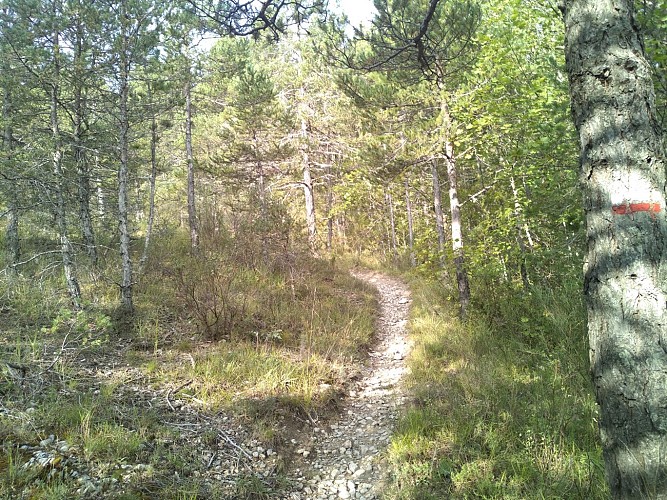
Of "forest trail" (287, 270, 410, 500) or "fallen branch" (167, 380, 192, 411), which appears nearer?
"forest trail" (287, 270, 410, 500)

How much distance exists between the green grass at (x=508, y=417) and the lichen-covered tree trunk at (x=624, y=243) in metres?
1.40

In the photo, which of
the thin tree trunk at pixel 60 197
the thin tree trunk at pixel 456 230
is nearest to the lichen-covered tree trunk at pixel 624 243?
the thin tree trunk at pixel 456 230

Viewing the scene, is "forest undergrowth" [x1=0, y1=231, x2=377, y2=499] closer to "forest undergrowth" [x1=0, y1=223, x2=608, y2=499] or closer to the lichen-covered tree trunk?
"forest undergrowth" [x1=0, y1=223, x2=608, y2=499]

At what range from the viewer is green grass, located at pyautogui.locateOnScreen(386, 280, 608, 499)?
317 centimetres

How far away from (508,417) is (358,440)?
1.74m

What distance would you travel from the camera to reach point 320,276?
11.2m

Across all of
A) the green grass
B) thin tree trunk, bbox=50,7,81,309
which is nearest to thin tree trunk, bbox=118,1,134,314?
thin tree trunk, bbox=50,7,81,309

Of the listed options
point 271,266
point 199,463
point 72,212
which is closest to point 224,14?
point 199,463

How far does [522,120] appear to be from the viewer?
6.47m

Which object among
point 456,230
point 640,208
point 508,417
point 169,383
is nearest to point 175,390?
point 169,383

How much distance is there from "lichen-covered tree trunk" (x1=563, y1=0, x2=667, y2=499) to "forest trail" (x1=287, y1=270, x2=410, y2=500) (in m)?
2.52

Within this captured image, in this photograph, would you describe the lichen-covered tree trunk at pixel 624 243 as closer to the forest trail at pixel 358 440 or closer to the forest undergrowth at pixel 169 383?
the forest trail at pixel 358 440

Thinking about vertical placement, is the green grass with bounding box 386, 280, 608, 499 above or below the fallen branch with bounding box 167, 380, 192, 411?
below

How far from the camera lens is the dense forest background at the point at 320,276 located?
142 inches
